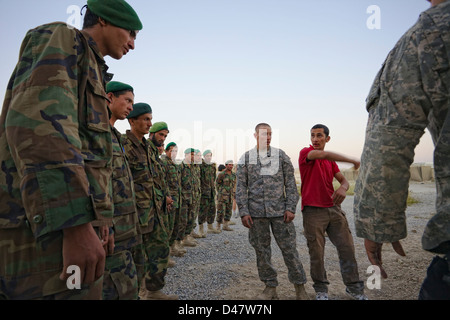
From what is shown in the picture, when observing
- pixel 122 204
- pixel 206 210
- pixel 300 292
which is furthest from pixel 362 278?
pixel 206 210

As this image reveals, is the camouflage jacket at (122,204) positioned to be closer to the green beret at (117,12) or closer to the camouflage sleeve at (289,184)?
the green beret at (117,12)

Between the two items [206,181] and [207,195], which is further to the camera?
[206,181]

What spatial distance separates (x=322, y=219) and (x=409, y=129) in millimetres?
2716

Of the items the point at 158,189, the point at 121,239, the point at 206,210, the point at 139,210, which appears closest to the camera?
the point at 121,239

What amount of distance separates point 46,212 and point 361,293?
380 cm

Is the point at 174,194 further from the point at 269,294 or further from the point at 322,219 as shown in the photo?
the point at 322,219

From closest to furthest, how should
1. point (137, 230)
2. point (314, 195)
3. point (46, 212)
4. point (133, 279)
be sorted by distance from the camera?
point (46, 212) → point (133, 279) → point (137, 230) → point (314, 195)

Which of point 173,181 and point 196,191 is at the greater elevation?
point 173,181

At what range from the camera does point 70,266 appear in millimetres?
1062

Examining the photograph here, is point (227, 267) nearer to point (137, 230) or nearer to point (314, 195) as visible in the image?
point (314, 195)

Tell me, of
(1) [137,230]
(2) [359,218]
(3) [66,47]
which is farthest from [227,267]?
(3) [66,47]

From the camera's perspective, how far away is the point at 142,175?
338cm

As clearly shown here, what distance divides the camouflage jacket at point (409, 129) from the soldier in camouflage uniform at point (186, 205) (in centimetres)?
616

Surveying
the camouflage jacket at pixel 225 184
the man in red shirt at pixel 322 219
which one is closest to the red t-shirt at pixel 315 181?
the man in red shirt at pixel 322 219
